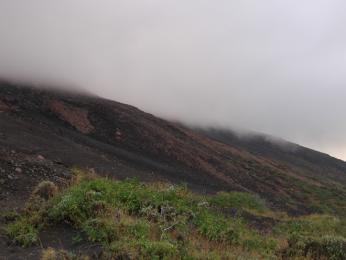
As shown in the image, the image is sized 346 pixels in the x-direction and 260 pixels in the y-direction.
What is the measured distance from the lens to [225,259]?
7.27 m

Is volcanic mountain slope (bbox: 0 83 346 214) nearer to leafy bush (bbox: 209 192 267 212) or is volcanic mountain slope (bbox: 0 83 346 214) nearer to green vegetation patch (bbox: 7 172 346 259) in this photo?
leafy bush (bbox: 209 192 267 212)

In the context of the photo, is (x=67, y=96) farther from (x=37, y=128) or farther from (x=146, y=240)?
(x=146, y=240)

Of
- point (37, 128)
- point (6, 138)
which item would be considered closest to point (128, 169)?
point (37, 128)

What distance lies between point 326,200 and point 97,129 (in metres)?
21.2

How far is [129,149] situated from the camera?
31.5 m

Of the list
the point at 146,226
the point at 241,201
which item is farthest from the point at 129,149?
the point at 146,226

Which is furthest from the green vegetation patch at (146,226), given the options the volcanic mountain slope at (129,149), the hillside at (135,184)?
the volcanic mountain slope at (129,149)

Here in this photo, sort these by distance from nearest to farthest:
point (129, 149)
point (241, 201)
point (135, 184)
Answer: point (135, 184)
point (241, 201)
point (129, 149)

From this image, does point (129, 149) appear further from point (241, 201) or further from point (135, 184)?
point (135, 184)

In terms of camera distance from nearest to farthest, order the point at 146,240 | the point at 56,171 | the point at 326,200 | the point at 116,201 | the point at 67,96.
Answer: the point at 146,240, the point at 116,201, the point at 56,171, the point at 67,96, the point at 326,200

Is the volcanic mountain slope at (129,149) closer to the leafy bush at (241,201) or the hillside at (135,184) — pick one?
the hillside at (135,184)

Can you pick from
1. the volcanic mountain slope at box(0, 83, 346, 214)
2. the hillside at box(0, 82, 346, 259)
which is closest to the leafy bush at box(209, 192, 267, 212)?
the hillside at box(0, 82, 346, 259)

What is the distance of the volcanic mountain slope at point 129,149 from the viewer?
22.0 metres

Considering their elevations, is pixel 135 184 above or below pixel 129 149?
above
